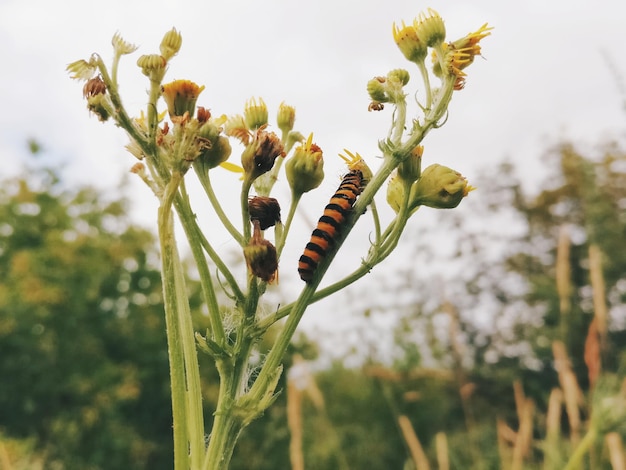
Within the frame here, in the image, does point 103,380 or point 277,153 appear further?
point 103,380

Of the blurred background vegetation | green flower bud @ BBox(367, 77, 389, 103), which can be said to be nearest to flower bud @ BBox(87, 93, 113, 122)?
green flower bud @ BBox(367, 77, 389, 103)

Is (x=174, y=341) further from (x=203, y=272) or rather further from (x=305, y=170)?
(x=305, y=170)

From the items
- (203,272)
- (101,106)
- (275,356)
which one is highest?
(101,106)

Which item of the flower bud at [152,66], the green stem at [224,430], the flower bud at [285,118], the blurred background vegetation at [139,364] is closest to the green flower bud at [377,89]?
the flower bud at [285,118]

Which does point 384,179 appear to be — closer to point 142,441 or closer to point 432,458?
point 142,441

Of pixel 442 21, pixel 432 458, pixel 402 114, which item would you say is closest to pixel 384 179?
pixel 402 114

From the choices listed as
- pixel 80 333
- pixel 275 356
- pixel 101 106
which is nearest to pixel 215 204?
pixel 101 106

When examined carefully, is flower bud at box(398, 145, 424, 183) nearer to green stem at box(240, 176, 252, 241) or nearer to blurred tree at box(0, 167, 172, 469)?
green stem at box(240, 176, 252, 241)
